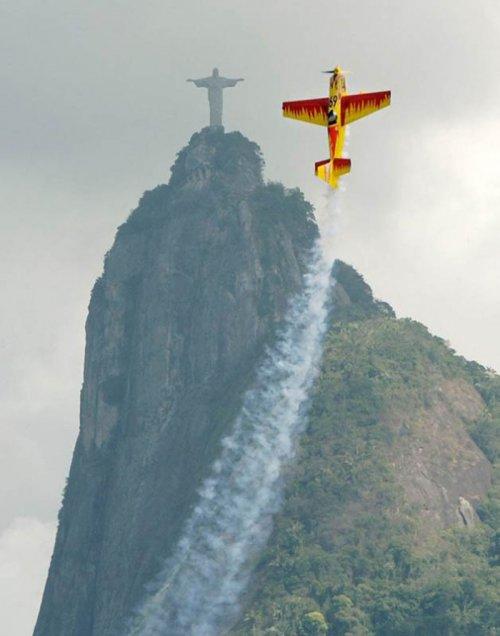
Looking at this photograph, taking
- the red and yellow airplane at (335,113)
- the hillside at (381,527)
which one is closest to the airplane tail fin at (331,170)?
the red and yellow airplane at (335,113)

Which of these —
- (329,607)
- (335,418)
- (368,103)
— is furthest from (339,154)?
(335,418)

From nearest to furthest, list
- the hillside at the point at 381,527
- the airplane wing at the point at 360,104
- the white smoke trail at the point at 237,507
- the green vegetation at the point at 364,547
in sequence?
the airplane wing at the point at 360,104 → the green vegetation at the point at 364,547 → the hillside at the point at 381,527 → the white smoke trail at the point at 237,507

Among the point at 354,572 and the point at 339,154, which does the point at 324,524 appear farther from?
the point at 339,154

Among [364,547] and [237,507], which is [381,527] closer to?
[364,547]

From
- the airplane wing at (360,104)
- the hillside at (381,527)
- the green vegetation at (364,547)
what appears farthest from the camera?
the hillside at (381,527)

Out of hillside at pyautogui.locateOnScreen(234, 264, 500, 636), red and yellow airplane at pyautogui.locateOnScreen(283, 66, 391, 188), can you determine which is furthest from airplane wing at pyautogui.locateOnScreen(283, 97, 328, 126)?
hillside at pyautogui.locateOnScreen(234, 264, 500, 636)

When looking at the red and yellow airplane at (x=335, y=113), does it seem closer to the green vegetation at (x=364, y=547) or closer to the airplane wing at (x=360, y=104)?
the airplane wing at (x=360, y=104)
